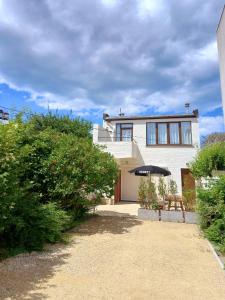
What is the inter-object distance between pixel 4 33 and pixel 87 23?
3.56 meters

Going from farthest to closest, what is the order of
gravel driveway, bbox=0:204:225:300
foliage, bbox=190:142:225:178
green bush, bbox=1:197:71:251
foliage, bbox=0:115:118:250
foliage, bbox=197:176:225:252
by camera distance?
foliage, bbox=190:142:225:178, foliage, bbox=197:176:225:252, green bush, bbox=1:197:71:251, foliage, bbox=0:115:118:250, gravel driveway, bbox=0:204:225:300

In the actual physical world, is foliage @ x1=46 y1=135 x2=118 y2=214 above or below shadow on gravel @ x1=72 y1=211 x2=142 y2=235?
above

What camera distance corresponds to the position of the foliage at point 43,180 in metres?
5.76

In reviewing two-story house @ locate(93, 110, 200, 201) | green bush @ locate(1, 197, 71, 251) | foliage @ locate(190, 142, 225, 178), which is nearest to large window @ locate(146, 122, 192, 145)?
two-story house @ locate(93, 110, 200, 201)

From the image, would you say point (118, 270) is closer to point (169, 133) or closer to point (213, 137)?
point (169, 133)

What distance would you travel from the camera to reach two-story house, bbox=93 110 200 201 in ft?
64.9

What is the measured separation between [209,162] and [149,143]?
25.5 ft

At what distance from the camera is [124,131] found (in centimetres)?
2180

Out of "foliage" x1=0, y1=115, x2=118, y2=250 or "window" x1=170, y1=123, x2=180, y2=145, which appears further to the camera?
"window" x1=170, y1=123, x2=180, y2=145

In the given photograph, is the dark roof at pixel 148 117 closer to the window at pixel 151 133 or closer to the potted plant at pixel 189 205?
the window at pixel 151 133

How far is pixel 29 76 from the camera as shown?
1510cm

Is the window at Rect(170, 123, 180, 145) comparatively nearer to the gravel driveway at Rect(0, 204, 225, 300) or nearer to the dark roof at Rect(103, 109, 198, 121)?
the dark roof at Rect(103, 109, 198, 121)

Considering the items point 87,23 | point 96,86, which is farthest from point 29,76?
point 87,23

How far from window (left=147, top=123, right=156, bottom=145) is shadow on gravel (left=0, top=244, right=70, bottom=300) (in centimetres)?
1513
